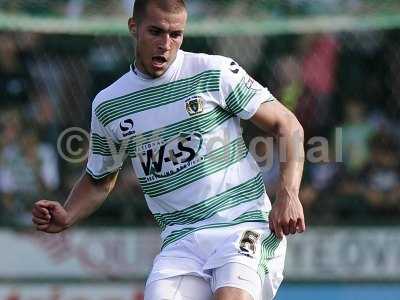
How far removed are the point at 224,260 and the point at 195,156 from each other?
0.48 metres

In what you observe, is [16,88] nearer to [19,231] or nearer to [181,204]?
[19,231]

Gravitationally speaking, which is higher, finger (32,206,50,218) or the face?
the face

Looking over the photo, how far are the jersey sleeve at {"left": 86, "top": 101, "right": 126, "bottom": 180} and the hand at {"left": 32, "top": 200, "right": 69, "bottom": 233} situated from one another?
0.94 feet

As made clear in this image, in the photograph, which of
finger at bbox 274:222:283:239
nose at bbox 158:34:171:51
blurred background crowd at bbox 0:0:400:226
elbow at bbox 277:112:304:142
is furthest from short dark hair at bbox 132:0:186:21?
blurred background crowd at bbox 0:0:400:226

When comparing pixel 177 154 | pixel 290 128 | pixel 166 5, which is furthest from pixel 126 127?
pixel 290 128

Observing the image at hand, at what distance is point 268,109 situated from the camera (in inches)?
203

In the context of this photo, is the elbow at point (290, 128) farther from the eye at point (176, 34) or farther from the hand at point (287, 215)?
the eye at point (176, 34)

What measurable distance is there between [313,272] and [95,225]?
1.79m

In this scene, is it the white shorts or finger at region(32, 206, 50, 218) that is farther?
finger at region(32, 206, 50, 218)

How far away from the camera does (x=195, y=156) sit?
5152 mm

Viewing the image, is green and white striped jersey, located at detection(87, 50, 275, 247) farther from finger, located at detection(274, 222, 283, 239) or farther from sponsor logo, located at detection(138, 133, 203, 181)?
finger, located at detection(274, 222, 283, 239)

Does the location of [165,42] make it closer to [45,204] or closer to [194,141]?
[194,141]

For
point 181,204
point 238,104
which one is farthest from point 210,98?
point 181,204

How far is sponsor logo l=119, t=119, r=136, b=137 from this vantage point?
5262mm
